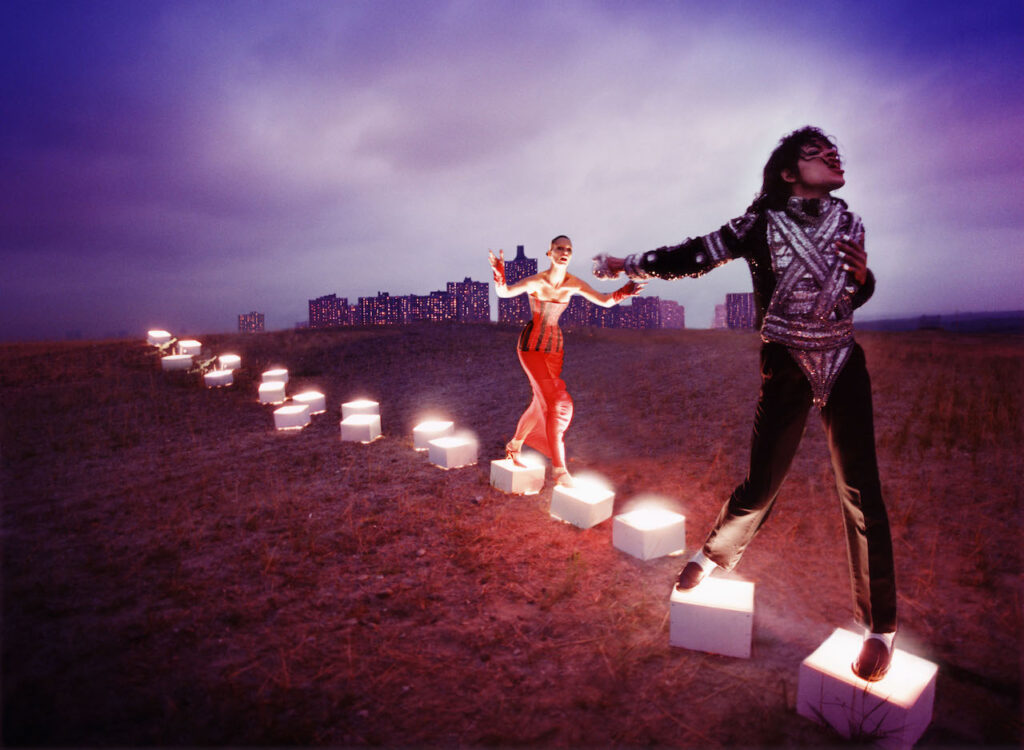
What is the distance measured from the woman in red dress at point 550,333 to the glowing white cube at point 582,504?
0.18 metres

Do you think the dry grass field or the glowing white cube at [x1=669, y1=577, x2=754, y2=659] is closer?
the dry grass field

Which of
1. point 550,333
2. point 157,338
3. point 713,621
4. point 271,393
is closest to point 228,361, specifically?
point 271,393

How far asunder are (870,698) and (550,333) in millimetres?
3695

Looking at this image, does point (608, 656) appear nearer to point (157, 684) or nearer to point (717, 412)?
point (157, 684)

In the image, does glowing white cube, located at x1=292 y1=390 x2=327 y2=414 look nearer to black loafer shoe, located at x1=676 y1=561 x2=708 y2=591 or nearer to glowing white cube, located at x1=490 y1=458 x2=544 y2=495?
glowing white cube, located at x1=490 y1=458 x2=544 y2=495

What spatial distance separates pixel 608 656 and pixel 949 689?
1791 millimetres

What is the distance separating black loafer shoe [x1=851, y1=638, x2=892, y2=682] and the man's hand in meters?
1.80

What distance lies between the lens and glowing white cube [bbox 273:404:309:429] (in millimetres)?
9344

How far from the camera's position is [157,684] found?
292 cm

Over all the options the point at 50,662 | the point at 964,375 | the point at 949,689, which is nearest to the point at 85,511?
the point at 50,662

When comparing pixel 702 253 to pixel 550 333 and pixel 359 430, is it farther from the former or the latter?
pixel 359 430

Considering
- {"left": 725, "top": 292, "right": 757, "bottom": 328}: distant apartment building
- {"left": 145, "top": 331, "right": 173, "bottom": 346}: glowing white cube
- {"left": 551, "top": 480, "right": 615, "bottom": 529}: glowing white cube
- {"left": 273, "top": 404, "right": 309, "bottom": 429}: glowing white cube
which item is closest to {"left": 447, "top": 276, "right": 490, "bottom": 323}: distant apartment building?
{"left": 725, "top": 292, "right": 757, "bottom": 328}: distant apartment building

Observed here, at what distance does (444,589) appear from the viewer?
3.98 meters

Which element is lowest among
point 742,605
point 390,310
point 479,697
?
point 479,697
